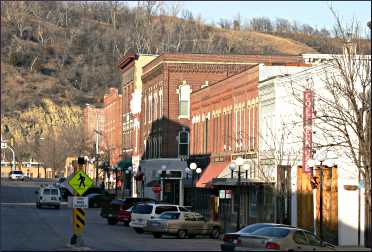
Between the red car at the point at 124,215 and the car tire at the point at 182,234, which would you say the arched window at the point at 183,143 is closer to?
the red car at the point at 124,215

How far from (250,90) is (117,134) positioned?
2192 inches

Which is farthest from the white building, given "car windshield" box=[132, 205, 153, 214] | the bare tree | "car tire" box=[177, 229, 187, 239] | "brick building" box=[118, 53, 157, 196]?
"brick building" box=[118, 53, 157, 196]

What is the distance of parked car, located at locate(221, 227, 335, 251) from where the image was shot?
1140 inches

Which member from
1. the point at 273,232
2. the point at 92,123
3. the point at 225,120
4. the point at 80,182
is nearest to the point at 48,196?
the point at 225,120

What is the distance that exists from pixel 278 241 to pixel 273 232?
1.17m

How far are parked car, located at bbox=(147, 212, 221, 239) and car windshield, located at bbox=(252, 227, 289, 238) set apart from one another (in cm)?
1332

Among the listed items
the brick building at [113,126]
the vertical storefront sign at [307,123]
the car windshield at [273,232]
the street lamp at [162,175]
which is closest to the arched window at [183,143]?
the street lamp at [162,175]

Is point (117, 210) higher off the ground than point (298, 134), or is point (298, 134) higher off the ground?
point (298, 134)

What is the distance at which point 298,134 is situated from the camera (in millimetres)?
44500

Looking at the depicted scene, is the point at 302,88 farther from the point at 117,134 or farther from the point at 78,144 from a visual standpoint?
the point at 78,144

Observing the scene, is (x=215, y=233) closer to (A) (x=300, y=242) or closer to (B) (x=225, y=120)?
(B) (x=225, y=120)

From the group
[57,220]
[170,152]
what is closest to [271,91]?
[57,220]

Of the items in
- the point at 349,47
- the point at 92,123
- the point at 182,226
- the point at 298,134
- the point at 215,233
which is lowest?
the point at 215,233

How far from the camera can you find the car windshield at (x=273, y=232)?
30062mm
